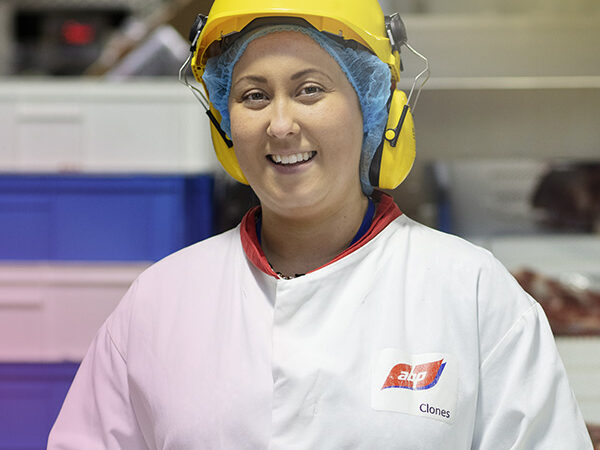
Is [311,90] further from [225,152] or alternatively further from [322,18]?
[225,152]

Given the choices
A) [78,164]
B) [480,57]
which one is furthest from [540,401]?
[78,164]

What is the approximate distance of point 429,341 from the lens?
106cm

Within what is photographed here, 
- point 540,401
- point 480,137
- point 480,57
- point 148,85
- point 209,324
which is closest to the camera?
point 540,401

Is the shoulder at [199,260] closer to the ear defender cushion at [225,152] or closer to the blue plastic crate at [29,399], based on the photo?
the ear defender cushion at [225,152]

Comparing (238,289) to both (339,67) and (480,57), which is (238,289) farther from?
(480,57)

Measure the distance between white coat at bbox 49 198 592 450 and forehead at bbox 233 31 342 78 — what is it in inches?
11.0

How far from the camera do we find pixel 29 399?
223 cm

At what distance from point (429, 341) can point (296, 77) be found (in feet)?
1.38

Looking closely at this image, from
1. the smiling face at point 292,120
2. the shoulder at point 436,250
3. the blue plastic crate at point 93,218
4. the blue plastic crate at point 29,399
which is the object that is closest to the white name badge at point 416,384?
the shoulder at point 436,250

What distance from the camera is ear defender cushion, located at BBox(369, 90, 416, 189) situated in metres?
1.16

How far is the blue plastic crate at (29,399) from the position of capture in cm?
223

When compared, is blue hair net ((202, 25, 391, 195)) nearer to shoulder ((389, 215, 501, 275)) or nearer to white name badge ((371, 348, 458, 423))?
shoulder ((389, 215, 501, 275))

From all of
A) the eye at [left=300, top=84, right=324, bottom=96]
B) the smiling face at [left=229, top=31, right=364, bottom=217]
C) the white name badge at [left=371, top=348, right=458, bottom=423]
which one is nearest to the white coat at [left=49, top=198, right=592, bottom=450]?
the white name badge at [left=371, top=348, right=458, bottom=423]

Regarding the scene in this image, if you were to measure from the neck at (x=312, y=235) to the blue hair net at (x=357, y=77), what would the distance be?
0.06 metres
